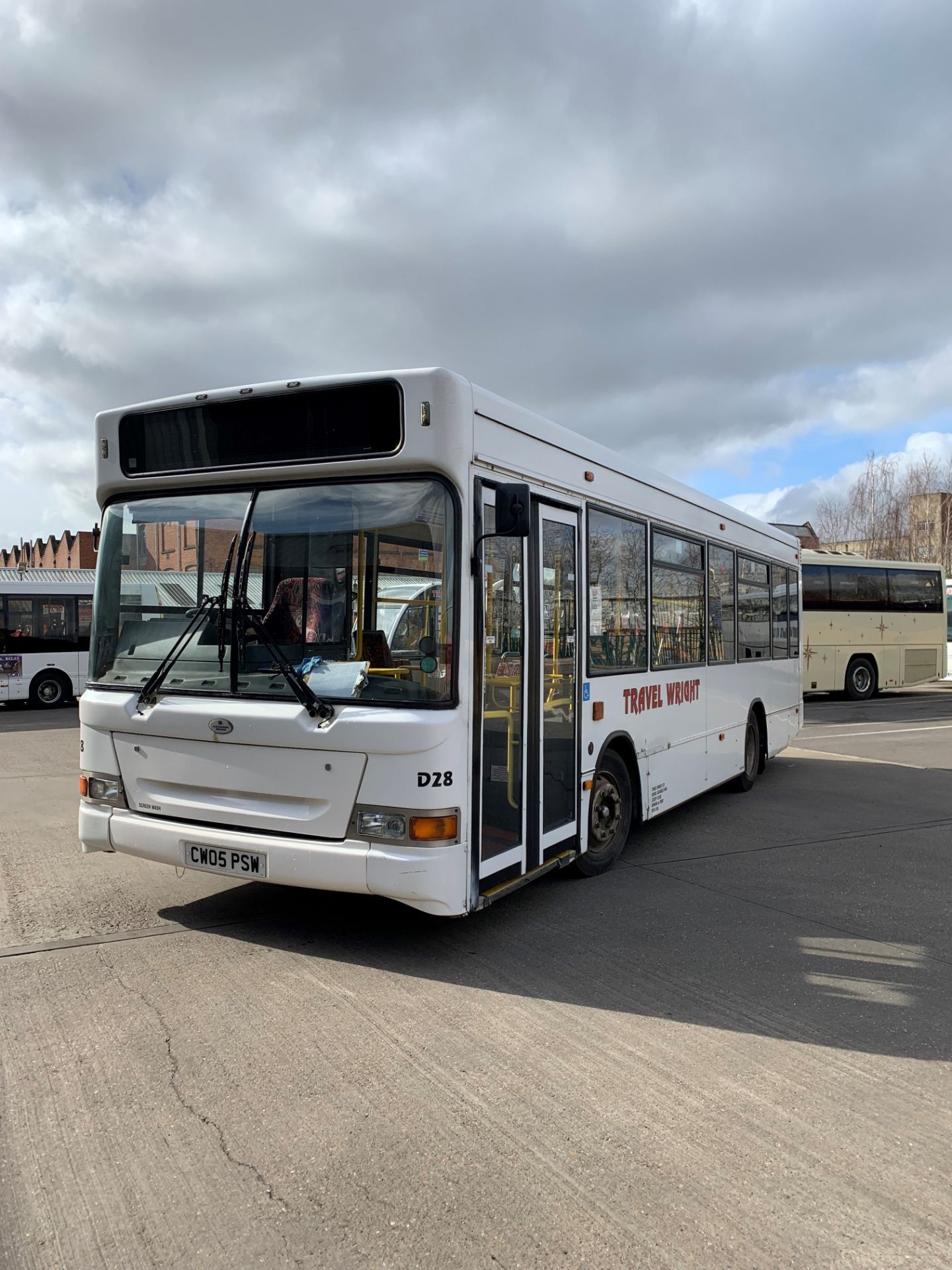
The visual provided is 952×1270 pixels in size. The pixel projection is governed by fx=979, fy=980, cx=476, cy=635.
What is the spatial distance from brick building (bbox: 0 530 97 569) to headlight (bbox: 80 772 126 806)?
168ft

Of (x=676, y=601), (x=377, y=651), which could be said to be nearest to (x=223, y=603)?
(x=377, y=651)

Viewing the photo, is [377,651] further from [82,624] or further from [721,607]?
[82,624]

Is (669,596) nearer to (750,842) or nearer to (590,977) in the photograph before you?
(750,842)

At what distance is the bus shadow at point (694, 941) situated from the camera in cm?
458

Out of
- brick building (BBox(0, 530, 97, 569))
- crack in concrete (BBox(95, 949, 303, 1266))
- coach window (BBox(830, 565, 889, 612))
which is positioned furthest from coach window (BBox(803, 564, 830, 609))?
brick building (BBox(0, 530, 97, 569))

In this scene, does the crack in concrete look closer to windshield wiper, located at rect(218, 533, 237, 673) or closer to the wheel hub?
windshield wiper, located at rect(218, 533, 237, 673)

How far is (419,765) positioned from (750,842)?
15.0ft

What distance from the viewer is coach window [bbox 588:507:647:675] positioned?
667 centimetres

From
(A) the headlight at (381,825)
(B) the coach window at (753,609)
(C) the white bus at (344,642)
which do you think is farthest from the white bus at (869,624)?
(A) the headlight at (381,825)

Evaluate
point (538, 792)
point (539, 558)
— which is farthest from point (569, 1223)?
point (539, 558)

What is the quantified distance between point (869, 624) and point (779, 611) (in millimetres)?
13733

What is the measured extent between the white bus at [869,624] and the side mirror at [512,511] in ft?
62.4

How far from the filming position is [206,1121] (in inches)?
137

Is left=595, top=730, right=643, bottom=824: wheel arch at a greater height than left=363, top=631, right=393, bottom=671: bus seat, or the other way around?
left=363, top=631, right=393, bottom=671: bus seat
